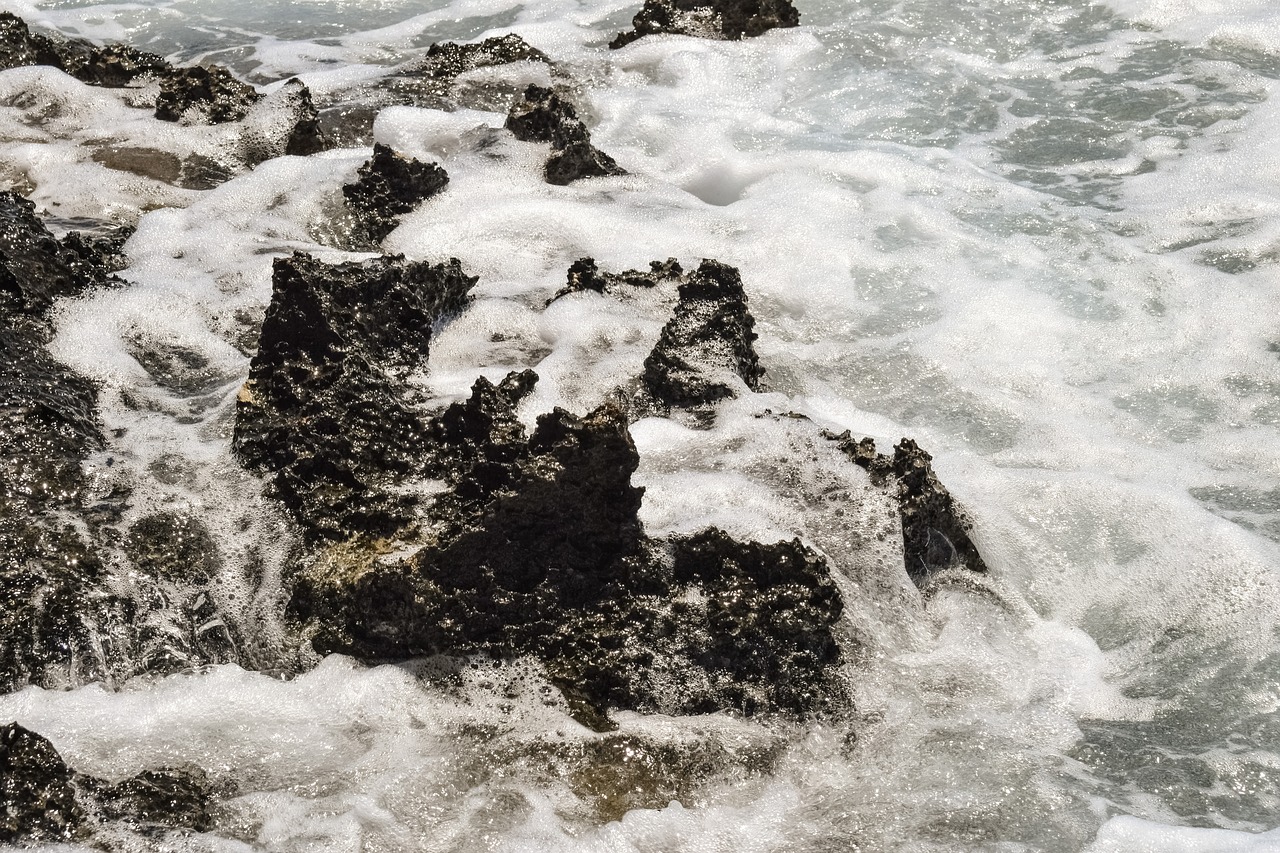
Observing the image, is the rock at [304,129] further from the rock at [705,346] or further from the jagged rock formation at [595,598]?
the jagged rock formation at [595,598]

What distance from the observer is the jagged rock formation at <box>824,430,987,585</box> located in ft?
13.2

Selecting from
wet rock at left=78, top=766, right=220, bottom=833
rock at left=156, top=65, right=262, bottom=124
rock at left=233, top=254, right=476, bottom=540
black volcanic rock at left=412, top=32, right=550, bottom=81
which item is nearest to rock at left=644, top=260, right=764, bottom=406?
rock at left=233, top=254, right=476, bottom=540

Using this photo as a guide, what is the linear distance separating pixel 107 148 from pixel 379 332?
3.50 meters

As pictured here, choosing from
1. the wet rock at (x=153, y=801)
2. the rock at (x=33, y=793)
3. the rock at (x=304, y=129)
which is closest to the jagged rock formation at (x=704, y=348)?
the wet rock at (x=153, y=801)

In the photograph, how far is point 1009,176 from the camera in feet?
25.3

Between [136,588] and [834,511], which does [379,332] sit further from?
[834,511]

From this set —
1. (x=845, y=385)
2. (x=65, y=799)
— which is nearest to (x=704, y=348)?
(x=845, y=385)

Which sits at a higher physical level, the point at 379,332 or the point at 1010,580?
the point at 379,332

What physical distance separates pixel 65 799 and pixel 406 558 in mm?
1153

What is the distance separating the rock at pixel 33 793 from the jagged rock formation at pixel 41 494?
59 cm

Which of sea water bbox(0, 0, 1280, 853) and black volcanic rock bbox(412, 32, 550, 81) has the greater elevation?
black volcanic rock bbox(412, 32, 550, 81)

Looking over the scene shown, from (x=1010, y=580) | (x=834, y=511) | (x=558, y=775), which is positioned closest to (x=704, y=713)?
(x=558, y=775)

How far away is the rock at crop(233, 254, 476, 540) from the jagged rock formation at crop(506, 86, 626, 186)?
8.19ft

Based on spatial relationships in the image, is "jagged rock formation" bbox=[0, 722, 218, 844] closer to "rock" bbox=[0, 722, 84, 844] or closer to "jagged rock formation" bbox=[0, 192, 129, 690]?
"rock" bbox=[0, 722, 84, 844]
